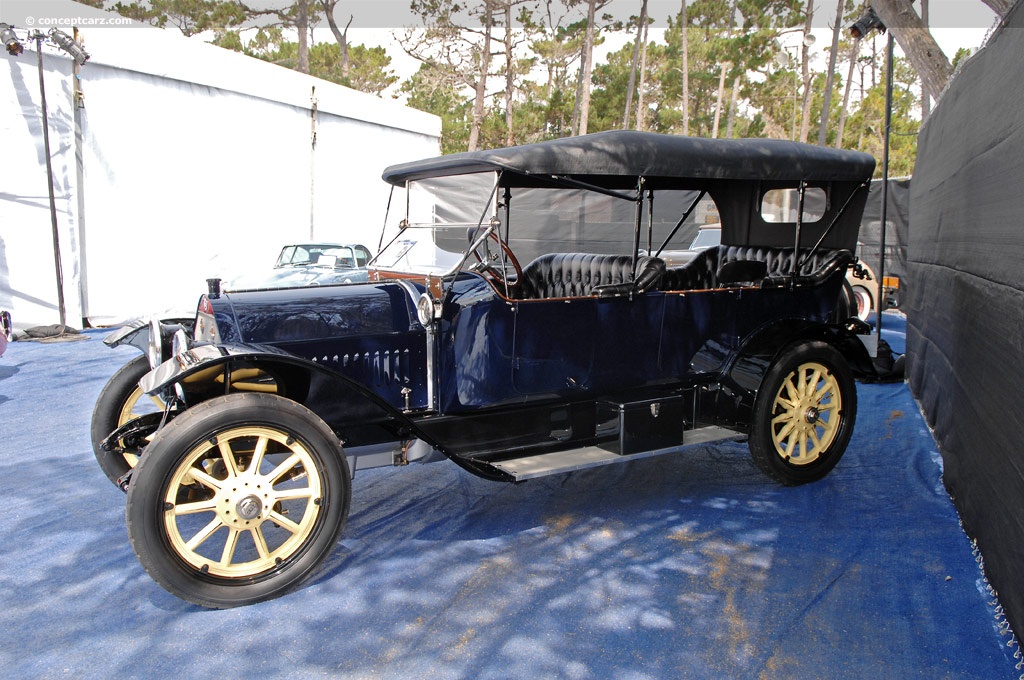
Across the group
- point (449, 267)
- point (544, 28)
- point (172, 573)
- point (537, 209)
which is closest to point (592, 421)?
point (449, 267)

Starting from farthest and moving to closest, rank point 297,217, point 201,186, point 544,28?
point 544,28 → point 297,217 → point 201,186

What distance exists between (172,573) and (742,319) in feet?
10.4

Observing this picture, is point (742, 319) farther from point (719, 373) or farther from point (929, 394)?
point (929, 394)

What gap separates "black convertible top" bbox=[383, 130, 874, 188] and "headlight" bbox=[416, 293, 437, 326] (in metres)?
0.68

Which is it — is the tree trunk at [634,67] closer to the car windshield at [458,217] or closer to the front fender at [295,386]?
the car windshield at [458,217]

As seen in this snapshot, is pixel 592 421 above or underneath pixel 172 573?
above

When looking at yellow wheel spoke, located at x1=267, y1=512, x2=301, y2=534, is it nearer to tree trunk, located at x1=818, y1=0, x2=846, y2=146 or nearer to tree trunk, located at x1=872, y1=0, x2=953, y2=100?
tree trunk, located at x1=872, y1=0, x2=953, y2=100

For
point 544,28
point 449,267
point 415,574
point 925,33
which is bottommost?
point 415,574

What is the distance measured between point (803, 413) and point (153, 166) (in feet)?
30.1

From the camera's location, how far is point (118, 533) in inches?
142

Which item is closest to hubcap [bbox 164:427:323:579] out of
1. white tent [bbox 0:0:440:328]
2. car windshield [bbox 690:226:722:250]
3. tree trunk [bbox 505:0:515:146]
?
white tent [bbox 0:0:440:328]

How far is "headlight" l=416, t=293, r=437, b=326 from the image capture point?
11.7ft

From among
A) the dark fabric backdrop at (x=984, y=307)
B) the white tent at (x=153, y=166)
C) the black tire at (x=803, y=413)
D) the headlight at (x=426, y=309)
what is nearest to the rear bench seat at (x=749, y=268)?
the black tire at (x=803, y=413)

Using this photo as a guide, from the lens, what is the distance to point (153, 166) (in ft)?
34.3
